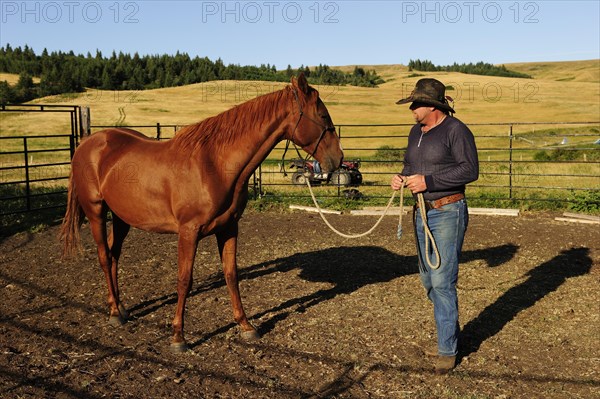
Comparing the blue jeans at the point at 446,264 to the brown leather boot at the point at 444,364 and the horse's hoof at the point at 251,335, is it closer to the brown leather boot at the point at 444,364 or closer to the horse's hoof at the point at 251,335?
the brown leather boot at the point at 444,364

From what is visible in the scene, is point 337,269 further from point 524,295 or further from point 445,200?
point 445,200

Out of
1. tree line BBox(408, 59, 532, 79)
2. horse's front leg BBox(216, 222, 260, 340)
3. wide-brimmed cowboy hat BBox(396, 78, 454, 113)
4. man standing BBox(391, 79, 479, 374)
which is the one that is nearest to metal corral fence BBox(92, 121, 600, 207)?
horse's front leg BBox(216, 222, 260, 340)

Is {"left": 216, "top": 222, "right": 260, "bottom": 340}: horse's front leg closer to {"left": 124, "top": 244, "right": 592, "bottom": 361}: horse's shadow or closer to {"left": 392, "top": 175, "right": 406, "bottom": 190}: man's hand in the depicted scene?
{"left": 124, "top": 244, "right": 592, "bottom": 361}: horse's shadow

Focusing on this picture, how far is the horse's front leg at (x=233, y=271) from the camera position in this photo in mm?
4902

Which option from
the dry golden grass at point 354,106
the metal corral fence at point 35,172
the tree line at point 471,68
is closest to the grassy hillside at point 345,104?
the dry golden grass at point 354,106

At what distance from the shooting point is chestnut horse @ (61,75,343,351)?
446cm

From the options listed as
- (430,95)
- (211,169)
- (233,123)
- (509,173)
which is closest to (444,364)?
(430,95)

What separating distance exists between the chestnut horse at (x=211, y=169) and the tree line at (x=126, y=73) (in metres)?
54.4

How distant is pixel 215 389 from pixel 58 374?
1.21 metres

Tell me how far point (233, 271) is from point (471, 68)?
11806cm

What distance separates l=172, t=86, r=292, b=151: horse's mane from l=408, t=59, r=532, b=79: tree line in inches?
4384

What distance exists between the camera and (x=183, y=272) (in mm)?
4727

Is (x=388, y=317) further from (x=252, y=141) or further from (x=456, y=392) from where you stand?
(x=252, y=141)

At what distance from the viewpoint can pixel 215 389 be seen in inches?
153
